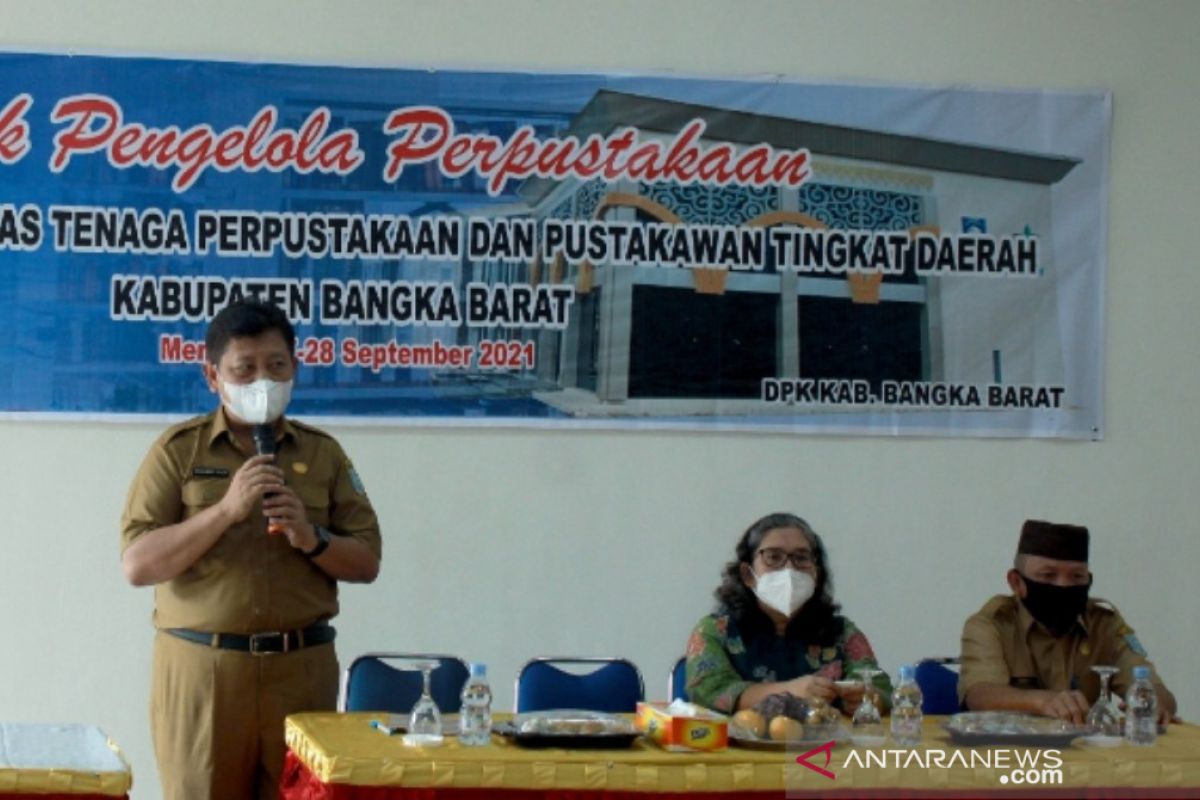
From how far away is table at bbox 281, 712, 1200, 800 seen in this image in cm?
310

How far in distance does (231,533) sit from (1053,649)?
1.97 meters

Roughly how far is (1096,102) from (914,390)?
1.09m

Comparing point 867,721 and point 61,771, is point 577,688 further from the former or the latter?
point 61,771

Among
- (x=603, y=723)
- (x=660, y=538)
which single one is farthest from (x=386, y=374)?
(x=603, y=723)

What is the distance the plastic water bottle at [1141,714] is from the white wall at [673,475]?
5.61ft

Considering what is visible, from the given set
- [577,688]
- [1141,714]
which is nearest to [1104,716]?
[1141,714]

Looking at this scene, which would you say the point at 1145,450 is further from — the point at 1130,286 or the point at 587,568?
the point at 587,568

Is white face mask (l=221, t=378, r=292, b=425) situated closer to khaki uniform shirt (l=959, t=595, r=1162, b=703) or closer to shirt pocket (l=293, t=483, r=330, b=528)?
shirt pocket (l=293, t=483, r=330, b=528)

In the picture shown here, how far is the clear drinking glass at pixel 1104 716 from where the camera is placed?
3568 millimetres

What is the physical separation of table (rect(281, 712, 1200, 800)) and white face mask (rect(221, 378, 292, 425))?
26.3 inches

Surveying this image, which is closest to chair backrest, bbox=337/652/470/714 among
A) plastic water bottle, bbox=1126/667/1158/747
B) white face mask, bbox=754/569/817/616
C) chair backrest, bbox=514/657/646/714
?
chair backrest, bbox=514/657/646/714

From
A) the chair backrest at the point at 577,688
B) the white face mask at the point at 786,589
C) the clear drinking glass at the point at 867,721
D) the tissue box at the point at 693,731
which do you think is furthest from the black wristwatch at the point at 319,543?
the clear drinking glass at the point at 867,721

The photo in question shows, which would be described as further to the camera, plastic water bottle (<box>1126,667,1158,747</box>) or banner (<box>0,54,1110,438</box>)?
banner (<box>0,54,1110,438</box>)

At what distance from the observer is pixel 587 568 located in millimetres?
5215
